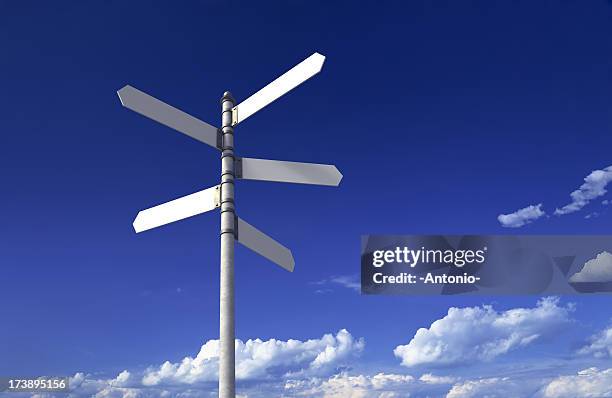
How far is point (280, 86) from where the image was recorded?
46.3ft

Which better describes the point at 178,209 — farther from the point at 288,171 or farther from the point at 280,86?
the point at 280,86

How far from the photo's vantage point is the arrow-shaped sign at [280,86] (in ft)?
45.6

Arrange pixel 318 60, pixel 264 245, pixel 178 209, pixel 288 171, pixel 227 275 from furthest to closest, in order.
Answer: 1. pixel 264 245
2. pixel 288 171
3. pixel 178 209
4. pixel 318 60
5. pixel 227 275

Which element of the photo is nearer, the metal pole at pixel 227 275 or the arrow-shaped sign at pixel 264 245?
the metal pole at pixel 227 275

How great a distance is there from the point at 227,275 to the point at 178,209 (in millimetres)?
1938

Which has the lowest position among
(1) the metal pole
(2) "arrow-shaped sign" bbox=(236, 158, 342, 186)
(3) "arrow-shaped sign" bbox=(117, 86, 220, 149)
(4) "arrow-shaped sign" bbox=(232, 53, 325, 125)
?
(1) the metal pole

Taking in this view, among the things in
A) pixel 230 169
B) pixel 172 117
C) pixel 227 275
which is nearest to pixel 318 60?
pixel 230 169

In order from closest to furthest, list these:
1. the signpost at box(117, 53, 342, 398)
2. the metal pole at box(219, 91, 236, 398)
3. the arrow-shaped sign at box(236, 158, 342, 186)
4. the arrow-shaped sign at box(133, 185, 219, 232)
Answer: the metal pole at box(219, 91, 236, 398)
the signpost at box(117, 53, 342, 398)
the arrow-shaped sign at box(133, 185, 219, 232)
the arrow-shaped sign at box(236, 158, 342, 186)

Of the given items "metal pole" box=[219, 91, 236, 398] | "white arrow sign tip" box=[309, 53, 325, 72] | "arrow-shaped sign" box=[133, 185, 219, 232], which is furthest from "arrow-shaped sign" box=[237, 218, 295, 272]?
"white arrow sign tip" box=[309, 53, 325, 72]

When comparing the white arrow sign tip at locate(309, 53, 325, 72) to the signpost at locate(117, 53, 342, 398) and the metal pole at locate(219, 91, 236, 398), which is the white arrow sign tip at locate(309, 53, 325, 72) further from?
the metal pole at locate(219, 91, 236, 398)

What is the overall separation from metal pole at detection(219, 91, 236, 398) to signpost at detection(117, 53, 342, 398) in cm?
2

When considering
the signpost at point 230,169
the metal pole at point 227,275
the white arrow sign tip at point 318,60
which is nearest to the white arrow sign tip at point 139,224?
the signpost at point 230,169

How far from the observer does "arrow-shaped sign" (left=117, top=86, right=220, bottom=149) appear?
13.7 meters

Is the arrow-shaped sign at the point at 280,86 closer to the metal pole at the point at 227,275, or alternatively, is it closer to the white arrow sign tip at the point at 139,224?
the metal pole at the point at 227,275
